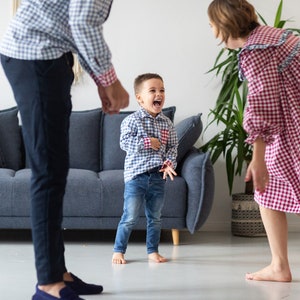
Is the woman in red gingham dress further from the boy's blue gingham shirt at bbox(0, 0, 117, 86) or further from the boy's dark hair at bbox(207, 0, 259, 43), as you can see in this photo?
the boy's blue gingham shirt at bbox(0, 0, 117, 86)

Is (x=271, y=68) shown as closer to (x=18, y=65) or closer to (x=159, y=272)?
(x=18, y=65)

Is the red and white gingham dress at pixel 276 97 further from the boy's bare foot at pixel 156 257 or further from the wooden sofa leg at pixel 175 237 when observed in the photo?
the wooden sofa leg at pixel 175 237

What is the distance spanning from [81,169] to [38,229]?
7.83 feet

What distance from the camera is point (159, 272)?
3078 millimetres

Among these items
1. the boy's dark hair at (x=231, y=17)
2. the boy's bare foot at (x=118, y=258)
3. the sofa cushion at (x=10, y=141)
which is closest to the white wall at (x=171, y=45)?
the sofa cushion at (x=10, y=141)

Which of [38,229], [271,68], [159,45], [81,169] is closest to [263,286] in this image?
[271,68]

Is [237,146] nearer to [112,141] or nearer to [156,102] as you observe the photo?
[112,141]

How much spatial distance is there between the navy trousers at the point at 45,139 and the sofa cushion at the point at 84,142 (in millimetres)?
2441

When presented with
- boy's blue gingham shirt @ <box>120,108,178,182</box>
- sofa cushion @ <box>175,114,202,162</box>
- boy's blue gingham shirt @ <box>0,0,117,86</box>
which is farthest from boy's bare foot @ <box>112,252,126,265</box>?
boy's blue gingham shirt @ <box>0,0,117,86</box>

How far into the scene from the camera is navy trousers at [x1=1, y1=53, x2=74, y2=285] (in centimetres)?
204

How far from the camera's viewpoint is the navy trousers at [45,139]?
204cm

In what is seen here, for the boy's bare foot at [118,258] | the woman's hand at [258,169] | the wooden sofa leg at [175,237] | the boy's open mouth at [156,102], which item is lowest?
the wooden sofa leg at [175,237]

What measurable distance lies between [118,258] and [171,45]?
1986 mm

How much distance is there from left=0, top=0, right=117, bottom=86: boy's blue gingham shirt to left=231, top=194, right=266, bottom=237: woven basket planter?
2506 millimetres
